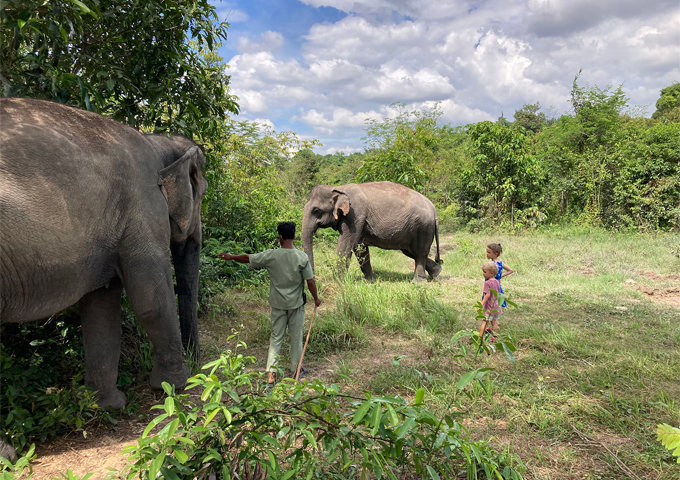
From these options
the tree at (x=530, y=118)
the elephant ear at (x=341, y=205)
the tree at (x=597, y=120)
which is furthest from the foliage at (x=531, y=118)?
the elephant ear at (x=341, y=205)

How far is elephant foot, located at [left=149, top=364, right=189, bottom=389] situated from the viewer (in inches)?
132

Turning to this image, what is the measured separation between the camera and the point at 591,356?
4289mm

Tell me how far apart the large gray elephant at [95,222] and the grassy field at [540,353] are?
1.33 metres

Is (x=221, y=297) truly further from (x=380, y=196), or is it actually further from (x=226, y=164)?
(x=226, y=164)

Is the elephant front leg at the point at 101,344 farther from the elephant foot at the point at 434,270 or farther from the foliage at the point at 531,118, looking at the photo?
the foliage at the point at 531,118

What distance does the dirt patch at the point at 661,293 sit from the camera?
21.6ft

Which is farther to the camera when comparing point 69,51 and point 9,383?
point 69,51

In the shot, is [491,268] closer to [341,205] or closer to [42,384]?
[341,205]

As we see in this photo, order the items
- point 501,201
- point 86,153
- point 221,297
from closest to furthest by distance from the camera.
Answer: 1. point 86,153
2. point 221,297
3. point 501,201

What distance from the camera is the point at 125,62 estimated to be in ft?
14.5

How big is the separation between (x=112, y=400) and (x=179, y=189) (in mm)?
1635

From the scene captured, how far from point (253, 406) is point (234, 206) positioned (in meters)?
7.19


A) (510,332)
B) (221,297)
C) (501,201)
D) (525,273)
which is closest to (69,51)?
(221,297)

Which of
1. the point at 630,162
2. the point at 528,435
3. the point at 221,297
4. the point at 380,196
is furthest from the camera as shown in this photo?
the point at 630,162
